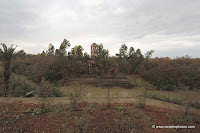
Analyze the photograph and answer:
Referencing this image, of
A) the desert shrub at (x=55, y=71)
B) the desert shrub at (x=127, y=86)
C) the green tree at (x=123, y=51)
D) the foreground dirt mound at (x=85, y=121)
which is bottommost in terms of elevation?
the desert shrub at (x=127, y=86)

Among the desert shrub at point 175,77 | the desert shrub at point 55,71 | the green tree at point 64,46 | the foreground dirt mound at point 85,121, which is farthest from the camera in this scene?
the green tree at point 64,46

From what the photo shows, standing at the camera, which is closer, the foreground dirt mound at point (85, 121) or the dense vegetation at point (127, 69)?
the foreground dirt mound at point (85, 121)

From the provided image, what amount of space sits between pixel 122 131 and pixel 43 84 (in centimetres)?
279

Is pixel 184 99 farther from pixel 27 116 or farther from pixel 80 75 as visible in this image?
pixel 80 75

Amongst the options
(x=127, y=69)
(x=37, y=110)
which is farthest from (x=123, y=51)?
(x=37, y=110)

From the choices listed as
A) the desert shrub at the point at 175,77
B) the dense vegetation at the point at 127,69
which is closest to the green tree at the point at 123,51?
the dense vegetation at the point at 127,69

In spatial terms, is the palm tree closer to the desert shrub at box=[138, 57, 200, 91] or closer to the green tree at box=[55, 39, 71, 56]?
the desert shrub at box=[138, 57, 200, 91]

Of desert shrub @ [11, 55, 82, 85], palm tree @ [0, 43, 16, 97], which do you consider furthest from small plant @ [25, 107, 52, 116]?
desert shrub @ [11, 55, 82, 85]

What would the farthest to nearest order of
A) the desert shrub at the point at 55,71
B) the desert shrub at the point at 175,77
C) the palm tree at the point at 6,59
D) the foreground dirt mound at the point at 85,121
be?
the desert shrub at the point at 55,71 < the desert shrub at the point at 175,77 < the palm tree at the point at 6,59 < the foreground dirt mound at the point at 85,121

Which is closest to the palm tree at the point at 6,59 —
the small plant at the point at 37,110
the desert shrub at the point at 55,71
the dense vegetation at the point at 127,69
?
the dense vegetation at the point at 127,69

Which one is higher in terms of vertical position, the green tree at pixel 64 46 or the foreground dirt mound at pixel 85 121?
the green tree at pixel 64 46

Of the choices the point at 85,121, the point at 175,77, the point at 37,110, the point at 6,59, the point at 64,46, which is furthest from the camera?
the point at 64,46

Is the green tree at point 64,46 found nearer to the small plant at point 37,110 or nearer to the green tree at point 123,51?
the green tree at point 123,51

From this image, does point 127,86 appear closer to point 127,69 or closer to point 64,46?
point 127,69
